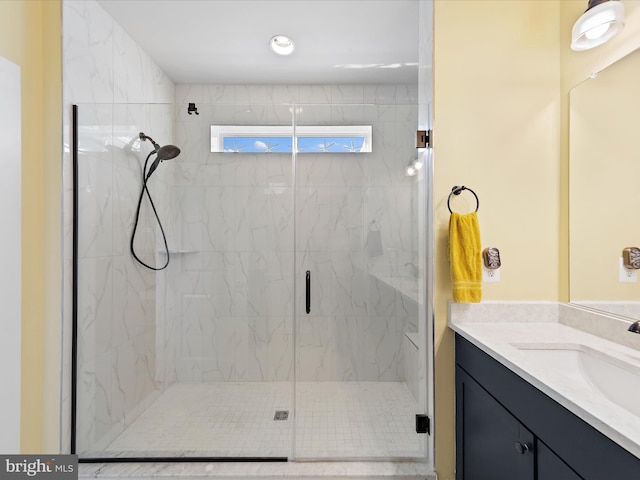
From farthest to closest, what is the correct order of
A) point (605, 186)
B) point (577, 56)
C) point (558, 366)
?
point (577, 56) < point (605, 186) < point (558, 366)

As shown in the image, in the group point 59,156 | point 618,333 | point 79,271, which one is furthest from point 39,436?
point 618,333

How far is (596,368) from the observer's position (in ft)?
4.10

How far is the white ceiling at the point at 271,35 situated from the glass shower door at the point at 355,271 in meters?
0.60

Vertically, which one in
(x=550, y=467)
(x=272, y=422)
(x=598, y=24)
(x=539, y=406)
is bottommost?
(x=272, y=422)

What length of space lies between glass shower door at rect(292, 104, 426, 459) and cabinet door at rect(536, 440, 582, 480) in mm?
900

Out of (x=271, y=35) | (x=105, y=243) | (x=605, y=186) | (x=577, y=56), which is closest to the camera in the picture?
(x=605, y=186)

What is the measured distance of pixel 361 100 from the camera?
118 inches

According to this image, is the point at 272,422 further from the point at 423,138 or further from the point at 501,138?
the point at 501,138

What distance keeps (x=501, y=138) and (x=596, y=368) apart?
103 cm

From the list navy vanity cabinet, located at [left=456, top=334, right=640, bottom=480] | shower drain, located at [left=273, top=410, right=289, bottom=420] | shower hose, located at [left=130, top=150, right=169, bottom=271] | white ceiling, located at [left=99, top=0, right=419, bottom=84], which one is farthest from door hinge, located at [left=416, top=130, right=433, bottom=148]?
shower drain, located at [left=273, top=410, right=289, bottom=420]

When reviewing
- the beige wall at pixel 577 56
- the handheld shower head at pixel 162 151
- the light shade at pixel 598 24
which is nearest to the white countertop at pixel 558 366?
the beige wall at pixel 577 56

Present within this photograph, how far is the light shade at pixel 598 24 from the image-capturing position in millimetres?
1317

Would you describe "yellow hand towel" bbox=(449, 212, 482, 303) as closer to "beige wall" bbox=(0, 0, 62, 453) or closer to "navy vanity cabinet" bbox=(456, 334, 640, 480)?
"navy vanity cabinet" bbox=(456, 334, 640, 480)

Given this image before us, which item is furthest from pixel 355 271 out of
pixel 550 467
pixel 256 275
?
pixel 550 467
